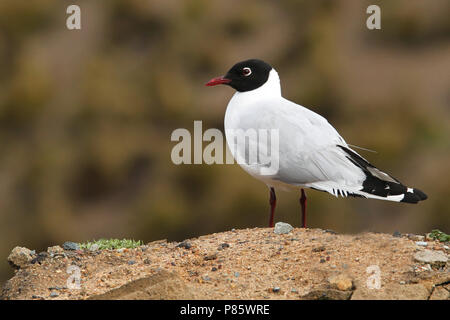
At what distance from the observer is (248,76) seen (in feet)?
21.9

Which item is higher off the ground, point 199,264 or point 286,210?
point 199,264

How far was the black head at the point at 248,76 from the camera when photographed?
6.68m

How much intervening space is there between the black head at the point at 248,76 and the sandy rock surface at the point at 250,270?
1.29 metres

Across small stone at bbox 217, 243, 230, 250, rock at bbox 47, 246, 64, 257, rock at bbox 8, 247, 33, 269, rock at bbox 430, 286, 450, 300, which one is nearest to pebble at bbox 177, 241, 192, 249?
small stone at bbox 217, 243, 230, 250

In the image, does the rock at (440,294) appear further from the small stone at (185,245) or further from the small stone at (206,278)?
the small stone at (185,245)

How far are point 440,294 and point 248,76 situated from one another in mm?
2617

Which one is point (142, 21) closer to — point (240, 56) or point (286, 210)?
point (240, 56)

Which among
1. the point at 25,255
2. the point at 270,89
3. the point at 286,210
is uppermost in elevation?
the point at 270,89

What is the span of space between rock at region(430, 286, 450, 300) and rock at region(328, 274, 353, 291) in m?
0.51

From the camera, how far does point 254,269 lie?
534 centimetres

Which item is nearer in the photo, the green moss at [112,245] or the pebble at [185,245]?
the pebble at [185,245]

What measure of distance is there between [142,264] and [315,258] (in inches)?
48.4

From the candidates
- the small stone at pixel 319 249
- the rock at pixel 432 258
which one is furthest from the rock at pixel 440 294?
the small stone at pixel 319 249

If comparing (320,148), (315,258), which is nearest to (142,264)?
(315,258)
